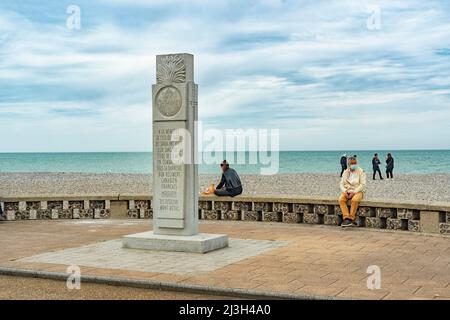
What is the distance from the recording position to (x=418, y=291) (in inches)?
288

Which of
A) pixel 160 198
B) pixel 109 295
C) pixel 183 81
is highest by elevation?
pixel 183 81

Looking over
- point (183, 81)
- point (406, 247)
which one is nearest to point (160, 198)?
point (183, 81)

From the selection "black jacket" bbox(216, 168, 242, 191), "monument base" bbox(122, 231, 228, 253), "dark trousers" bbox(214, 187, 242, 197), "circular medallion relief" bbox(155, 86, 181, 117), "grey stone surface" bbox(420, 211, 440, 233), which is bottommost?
"monument base" bbox(122, 231, 228, 253)

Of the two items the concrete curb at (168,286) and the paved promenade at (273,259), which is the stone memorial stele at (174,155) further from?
the concrete curb at (168,286)

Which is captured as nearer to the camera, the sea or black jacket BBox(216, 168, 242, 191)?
black jacket BBox(216, 168, 242, 191)

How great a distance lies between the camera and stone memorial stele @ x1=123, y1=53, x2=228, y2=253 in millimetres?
10703

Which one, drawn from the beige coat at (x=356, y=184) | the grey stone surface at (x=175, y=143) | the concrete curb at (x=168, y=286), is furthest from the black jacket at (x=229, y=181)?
the concrete curb at (x=168, y=286)

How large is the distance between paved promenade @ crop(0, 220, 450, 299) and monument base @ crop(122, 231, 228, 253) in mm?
206

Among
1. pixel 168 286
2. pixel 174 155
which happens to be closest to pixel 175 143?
pixel 174 155

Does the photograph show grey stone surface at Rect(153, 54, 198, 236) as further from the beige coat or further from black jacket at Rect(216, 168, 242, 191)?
black jacket at Rect(216, 168, 242, 191)

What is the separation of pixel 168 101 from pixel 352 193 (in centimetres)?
484

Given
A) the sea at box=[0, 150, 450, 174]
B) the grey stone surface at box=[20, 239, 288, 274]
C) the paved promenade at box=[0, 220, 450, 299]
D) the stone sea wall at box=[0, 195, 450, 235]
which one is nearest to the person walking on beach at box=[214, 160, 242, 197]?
the stone sea wall at box=[0, 195, 450, 235]

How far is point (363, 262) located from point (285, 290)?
243cm
